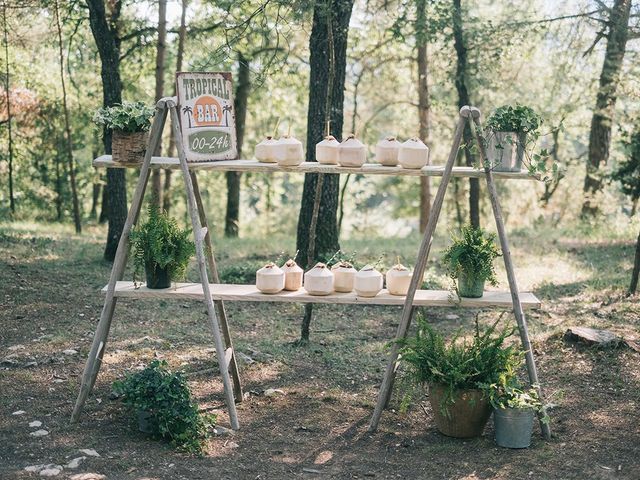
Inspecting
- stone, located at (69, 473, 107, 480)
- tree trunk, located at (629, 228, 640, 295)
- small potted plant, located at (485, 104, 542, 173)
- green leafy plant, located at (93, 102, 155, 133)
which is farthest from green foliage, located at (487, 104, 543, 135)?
tree trunk, located at (629, 228, 640, 295)

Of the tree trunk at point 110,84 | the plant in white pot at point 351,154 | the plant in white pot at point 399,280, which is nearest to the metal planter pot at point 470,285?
the plant in white pot at point 399,280

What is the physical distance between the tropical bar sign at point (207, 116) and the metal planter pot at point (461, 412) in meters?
2.20

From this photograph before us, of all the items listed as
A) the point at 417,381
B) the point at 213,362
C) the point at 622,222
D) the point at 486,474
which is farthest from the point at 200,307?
the point at 622,222

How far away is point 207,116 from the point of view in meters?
5.10

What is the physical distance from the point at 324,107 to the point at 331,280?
4264 mm

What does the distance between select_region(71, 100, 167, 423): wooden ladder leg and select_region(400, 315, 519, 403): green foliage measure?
202 cm

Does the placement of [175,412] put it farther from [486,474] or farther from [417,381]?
[486,474]

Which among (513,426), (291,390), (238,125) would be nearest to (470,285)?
(513,426)

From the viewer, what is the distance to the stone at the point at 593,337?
6.52 m

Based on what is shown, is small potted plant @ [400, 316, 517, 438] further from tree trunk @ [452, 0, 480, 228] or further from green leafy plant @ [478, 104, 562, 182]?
tree trunk @ [452, 0, 480, 228]

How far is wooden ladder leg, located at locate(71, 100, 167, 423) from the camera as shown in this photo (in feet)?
16.3

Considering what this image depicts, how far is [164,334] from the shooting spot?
7250mm

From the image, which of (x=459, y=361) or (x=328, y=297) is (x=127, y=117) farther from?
(x=459, y=361)

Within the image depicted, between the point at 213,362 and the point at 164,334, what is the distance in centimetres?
100
